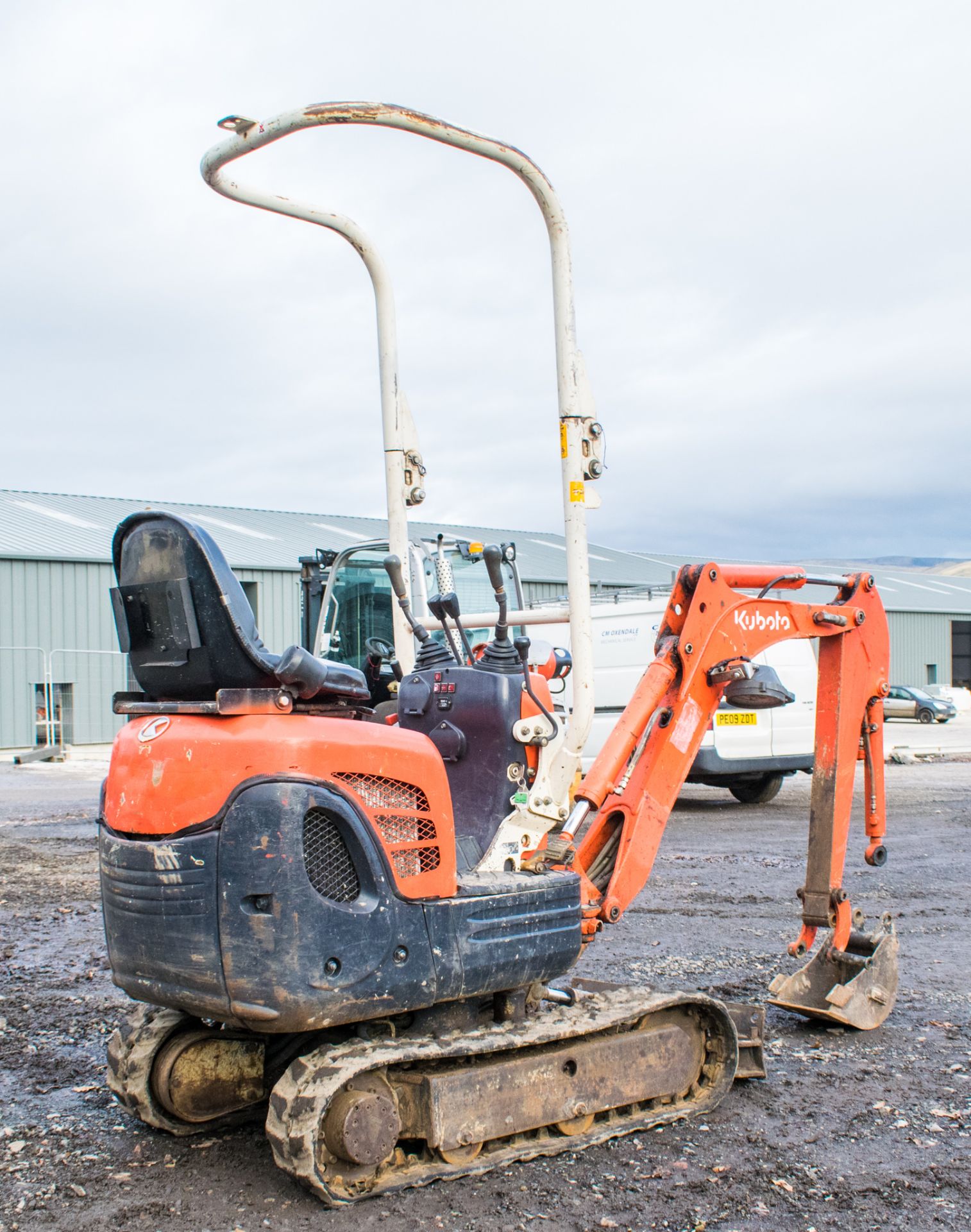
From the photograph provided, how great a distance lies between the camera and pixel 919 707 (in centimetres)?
3098

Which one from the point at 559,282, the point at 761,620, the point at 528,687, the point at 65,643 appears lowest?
the point at 528,687

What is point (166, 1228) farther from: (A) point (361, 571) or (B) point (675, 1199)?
(A) point (361, 571)

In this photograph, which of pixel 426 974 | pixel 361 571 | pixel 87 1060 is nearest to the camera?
pixel 426 974

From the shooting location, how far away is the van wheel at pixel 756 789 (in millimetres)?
13414

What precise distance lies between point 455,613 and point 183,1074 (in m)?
1.79

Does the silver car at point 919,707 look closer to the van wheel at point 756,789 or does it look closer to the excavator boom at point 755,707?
the van wheel at point 756,789

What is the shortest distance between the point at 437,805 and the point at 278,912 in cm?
61

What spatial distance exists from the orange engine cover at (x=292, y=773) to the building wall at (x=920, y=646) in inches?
1648

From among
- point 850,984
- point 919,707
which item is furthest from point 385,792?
point 919,707

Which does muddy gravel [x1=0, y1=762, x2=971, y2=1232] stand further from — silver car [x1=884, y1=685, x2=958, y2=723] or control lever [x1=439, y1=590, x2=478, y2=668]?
silver car [x1=884, y1=685, x2=958, y2=723]

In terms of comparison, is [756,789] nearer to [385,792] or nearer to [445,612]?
[445,612]

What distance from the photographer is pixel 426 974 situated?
11.8 ft

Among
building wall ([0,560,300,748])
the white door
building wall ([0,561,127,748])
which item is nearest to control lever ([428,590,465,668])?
the white door

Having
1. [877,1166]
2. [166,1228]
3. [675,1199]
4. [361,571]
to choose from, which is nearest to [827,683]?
[877,1166]
